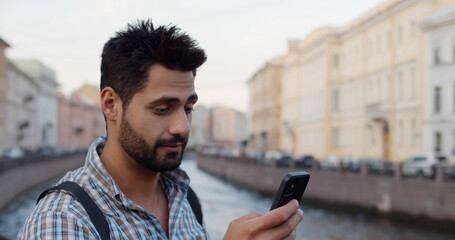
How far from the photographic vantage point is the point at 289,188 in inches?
58.3

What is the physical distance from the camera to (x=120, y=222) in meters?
1.65

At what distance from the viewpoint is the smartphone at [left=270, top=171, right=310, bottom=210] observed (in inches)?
57.6

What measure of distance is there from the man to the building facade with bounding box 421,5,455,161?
2877 centimetres

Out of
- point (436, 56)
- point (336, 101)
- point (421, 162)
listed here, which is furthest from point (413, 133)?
point (336, 101)

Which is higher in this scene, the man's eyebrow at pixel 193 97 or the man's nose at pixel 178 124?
the man's eyebrow at pixel 193 97

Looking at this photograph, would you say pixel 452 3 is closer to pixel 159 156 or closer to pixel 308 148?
pixel 308 148

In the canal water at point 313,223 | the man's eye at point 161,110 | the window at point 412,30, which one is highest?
the window at point 412,30

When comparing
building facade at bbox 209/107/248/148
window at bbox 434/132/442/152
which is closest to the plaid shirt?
window at bbox 434/132/442/152

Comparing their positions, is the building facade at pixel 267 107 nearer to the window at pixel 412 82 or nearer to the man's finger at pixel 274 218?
the window at pixel 412 82

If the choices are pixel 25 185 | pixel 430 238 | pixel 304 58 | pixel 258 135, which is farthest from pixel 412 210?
pixel 258 135

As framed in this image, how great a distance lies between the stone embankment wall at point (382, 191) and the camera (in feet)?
63.7

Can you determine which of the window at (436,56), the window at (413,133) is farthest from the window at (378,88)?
the window at (436,56)

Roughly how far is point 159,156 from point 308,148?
53.4 metres

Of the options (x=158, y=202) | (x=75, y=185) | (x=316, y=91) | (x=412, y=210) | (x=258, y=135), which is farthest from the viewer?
(x=258, y=135)
